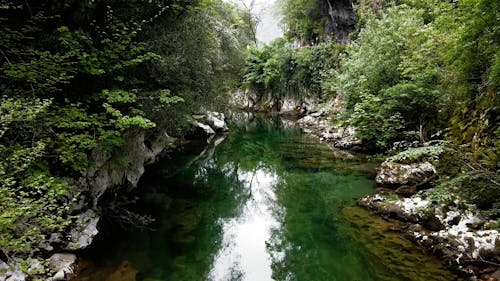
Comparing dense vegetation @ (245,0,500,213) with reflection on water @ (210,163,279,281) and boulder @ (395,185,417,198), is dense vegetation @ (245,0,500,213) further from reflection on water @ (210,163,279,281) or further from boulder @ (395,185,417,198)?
Answer: reflection on water @ (210,163,279,281)

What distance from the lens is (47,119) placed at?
15.9ft

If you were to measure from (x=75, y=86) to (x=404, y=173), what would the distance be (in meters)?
9.86

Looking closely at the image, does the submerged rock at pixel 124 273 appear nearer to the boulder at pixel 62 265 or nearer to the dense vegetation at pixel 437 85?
the boulder at pixel 62 265

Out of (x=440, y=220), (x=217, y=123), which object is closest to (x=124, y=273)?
(x=440, y=220)

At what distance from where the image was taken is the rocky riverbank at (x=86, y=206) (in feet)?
14.4

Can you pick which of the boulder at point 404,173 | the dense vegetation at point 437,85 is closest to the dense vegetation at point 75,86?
the dense vegetation at point 437,85

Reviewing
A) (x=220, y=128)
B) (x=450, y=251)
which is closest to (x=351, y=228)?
(x=450, y=251)

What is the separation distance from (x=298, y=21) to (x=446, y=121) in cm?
2826

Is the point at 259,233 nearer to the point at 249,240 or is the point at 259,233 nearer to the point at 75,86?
the point at 249,240

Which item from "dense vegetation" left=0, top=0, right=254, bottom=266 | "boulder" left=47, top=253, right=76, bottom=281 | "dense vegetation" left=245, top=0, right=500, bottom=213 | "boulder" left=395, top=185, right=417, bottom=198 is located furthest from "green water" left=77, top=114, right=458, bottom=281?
"dense vegetation" left=245, top=0, right=500, bottom=213

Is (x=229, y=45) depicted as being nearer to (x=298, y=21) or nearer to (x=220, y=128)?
(x=220, y=128)

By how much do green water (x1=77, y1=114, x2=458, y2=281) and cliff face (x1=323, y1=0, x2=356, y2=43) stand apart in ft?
62.9

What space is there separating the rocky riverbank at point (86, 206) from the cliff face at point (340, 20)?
24095 millimetres

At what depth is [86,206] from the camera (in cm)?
688
